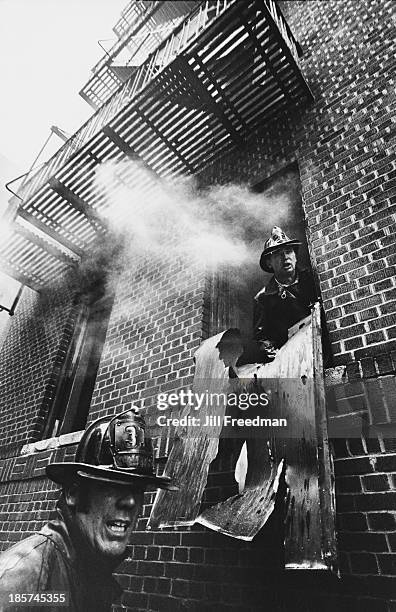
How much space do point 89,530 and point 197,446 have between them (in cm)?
87

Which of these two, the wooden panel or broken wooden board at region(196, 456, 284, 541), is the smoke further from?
broken wooden board at region(196, 456, 284, 541)

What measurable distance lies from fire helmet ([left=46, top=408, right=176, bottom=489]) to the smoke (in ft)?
7.71

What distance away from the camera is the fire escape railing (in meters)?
4.59

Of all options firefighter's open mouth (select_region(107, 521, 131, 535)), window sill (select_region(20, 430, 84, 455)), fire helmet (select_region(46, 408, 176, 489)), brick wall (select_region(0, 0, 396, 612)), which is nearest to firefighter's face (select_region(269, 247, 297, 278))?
brick wall (select_region(0, 0, 396, 612))

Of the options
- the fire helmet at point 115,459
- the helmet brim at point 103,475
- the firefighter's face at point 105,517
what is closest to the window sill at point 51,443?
the fire helmet at point 115,459

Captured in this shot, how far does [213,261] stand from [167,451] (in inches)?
89.3

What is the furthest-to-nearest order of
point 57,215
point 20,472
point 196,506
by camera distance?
point 57,215 < point 20,472 < point 196,506

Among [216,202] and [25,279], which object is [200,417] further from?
[25,279]

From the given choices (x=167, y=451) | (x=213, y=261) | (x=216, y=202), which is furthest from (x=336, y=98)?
(x=167, y=451)

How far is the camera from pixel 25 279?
7.40 metres

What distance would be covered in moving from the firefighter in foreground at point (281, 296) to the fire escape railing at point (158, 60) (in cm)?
271

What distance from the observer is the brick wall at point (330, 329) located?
7.03ft

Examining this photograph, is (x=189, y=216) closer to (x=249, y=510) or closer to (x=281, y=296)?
(x=281, y=296)

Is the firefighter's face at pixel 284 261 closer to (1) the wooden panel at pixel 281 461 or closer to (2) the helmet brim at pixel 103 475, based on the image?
(1) the wooden panel at pixel 281 461
